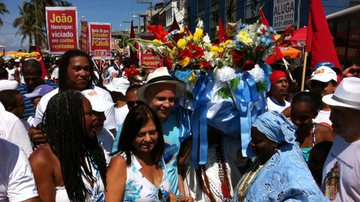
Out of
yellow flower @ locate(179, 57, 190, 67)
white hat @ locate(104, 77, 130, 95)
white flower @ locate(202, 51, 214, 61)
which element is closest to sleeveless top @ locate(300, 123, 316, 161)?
white flower @ locate(202, 51, 214, 61)

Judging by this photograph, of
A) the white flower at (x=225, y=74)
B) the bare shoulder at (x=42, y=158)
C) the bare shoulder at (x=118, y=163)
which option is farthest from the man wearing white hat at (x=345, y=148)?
the bare shoulder at (x=42, y=158)

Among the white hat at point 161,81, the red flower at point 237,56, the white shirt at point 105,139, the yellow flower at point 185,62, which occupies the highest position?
the red flower at point 237,56

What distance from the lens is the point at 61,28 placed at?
7938 mm

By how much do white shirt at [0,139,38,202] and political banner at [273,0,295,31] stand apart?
1548 centimetres

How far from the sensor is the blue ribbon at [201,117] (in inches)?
117

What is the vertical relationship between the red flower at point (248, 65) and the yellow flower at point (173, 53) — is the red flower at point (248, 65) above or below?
below

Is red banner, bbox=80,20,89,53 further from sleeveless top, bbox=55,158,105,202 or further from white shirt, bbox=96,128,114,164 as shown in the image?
sleeveless top, bbox=55,158,105,202

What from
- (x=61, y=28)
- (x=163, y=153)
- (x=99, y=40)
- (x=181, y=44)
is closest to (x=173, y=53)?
(x=181, y=44)

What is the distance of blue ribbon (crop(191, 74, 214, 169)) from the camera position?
117 inches

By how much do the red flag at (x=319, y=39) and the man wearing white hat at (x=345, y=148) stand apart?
108 inches

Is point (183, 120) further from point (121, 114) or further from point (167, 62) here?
point (121, 114)

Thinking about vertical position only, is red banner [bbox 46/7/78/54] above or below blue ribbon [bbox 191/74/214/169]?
above

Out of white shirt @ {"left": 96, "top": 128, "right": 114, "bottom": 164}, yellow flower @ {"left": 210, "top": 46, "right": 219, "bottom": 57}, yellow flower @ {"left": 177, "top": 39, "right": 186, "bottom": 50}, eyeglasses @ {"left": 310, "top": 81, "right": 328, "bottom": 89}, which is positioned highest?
yellow flower @ {"left": 177, "top": 39, "right": 186, "bottom": 50}

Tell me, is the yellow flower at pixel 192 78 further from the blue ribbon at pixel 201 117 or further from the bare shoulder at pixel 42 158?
the bare shoulder at pixel 42 158
